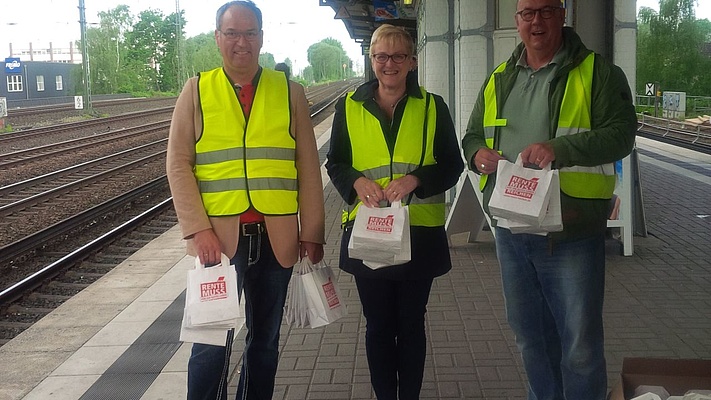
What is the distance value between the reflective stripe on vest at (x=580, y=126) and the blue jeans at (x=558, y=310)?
0.71 ft

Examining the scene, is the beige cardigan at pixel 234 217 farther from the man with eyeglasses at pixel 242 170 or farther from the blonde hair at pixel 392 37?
the blonde hair at pixel 392 37

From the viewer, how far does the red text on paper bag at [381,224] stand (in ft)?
11.0

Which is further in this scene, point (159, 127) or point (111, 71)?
point (111, 71)

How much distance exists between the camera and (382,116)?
11.5 ft

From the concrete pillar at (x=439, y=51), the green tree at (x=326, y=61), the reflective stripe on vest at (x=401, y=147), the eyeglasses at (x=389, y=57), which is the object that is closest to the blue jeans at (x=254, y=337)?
the reflective stripe on vest at (x=401, y=147)

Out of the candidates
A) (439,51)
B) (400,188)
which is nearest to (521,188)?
(400,188)

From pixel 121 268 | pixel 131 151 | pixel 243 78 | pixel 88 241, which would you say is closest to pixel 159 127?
pixel 131 151

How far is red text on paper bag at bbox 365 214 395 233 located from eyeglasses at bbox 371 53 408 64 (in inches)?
27.2

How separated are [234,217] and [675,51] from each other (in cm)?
6678

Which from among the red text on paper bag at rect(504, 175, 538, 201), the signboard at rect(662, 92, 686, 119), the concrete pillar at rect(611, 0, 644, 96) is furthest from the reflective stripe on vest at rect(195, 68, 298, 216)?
the signboard at rect(662, 92, 686, 119)

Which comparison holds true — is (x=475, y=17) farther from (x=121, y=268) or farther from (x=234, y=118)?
(x=234, y=118)

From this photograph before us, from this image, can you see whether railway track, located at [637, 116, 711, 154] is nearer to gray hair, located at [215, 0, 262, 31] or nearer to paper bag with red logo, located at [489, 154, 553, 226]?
paper bag with red logo, located at [489, 154, 553, 226]

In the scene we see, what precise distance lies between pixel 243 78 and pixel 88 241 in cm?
755

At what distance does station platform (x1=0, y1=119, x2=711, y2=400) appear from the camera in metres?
4.63
